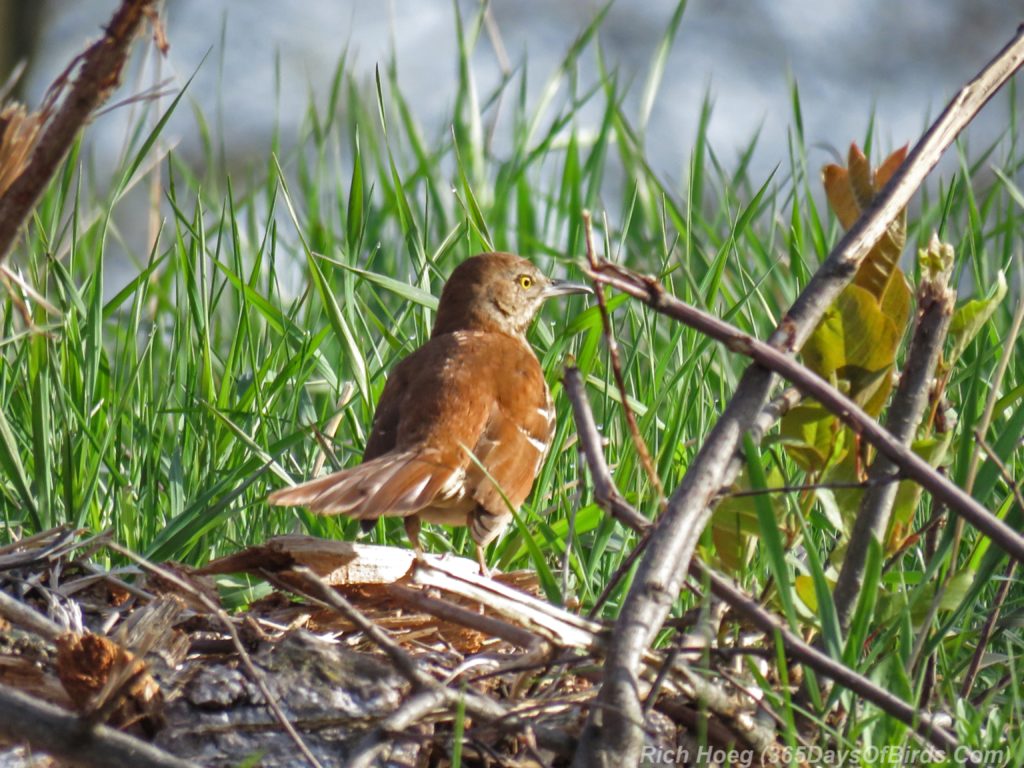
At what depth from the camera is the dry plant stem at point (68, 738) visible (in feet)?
6.11

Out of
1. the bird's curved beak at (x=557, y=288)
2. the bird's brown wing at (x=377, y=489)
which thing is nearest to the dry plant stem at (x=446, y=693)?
the bird's brown wing at (x=377, y=489)

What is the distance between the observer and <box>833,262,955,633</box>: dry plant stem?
102 inches

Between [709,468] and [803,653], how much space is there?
1.10ft

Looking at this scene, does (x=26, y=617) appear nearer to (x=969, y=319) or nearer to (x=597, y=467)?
(x=597, y=467)

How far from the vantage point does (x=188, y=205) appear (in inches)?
265

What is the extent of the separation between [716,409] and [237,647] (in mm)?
1902

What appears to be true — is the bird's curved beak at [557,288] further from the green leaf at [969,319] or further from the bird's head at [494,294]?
the green leaf at [969,319]

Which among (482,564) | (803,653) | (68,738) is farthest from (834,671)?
(482,564)

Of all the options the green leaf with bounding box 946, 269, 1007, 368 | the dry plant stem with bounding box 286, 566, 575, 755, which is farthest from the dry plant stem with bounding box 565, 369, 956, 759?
the green leaf with bounding box 946, 269, 1007, 368

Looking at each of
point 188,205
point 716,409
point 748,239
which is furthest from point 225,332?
point 716,409

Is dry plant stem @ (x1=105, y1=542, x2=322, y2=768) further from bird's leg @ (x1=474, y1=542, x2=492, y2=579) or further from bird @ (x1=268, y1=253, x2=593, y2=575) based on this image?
bird's leg @ (x1=474, y1=542, x2=492, y2=579)

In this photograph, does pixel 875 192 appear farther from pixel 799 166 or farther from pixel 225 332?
pixel 225 332

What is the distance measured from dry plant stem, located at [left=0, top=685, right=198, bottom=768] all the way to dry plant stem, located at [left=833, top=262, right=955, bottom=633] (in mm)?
1302

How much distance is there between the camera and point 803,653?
223cm
